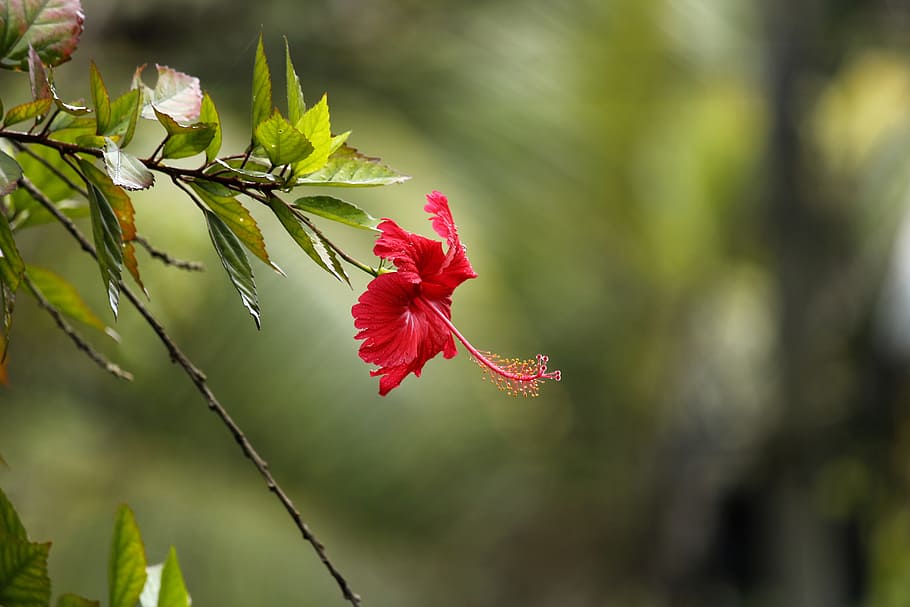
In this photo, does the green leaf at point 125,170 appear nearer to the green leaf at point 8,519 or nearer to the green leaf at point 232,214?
the green leaf at point 232,214

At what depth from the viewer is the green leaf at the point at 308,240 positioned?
499mm

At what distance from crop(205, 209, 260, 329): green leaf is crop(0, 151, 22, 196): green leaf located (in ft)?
0.28

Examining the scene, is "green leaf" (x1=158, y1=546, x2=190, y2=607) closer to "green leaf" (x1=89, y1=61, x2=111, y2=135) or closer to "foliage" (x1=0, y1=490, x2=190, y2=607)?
"foliage" (x1=0, y1=490, x2=190, y2=607)

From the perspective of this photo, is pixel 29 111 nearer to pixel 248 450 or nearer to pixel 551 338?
pixel 248 450

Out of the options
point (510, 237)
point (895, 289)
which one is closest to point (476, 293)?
point (510, 237)

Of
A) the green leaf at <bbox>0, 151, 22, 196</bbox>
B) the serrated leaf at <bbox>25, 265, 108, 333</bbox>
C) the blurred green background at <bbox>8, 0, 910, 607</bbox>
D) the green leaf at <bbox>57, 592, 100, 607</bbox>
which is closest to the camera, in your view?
the green leaf at <bbox>0, 151, 22, 196</bbox>

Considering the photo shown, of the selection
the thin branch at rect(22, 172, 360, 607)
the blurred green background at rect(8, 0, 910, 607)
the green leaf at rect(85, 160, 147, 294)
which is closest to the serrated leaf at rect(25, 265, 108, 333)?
the thin branch at rect(22, 172, 360, 607)

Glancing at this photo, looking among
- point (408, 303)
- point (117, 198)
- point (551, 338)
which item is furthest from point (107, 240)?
point (551, 338)

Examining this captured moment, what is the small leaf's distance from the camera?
0.56 meters

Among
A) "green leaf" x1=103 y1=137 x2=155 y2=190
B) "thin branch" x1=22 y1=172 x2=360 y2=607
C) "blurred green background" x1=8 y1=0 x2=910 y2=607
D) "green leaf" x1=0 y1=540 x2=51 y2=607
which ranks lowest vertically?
"blurred green background" x1=8 y1=0 x2=910 y2=607

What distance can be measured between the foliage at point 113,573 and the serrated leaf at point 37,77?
8.2 inches

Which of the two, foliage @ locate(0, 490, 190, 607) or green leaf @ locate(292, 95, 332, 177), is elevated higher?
green leaf @ locate(292, 95, 332, 177)

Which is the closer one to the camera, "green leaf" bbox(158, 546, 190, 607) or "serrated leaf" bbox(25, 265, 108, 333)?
"green leaf" bbox(158, 546, 190, 607)

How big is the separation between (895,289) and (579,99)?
1.29 metres
